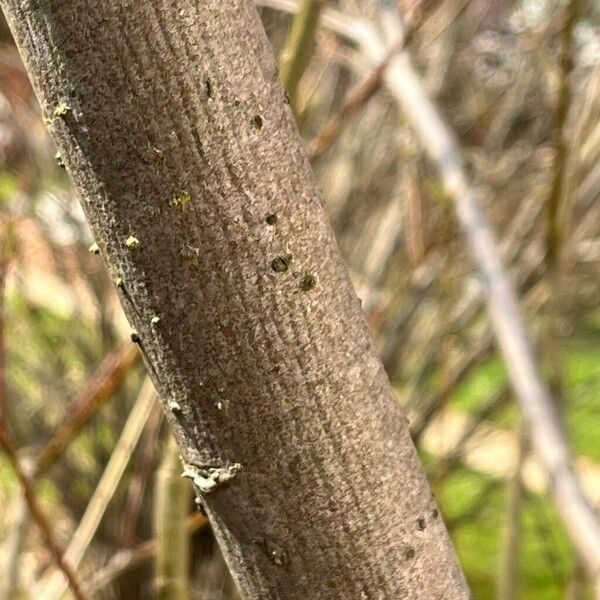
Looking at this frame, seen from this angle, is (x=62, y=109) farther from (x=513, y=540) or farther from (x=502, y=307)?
(x=513, y=540)

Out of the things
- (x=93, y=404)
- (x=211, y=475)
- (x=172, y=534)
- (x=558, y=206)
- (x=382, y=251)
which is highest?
(x=382, y=251)

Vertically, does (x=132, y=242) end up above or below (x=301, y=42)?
below

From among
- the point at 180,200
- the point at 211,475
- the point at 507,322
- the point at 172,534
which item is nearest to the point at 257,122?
the point at 180,200

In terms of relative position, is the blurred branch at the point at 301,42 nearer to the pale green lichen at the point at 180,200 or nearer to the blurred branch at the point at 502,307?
the blurred branch at the point at 502,307

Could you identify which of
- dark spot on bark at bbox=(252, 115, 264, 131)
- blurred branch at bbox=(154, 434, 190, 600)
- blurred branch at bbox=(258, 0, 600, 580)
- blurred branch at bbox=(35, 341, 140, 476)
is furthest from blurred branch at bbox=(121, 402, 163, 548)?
dark spot on bark at bbox=(252, 115, 264, 131)

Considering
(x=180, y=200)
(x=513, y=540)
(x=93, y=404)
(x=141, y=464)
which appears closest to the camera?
(x=180, y=200)

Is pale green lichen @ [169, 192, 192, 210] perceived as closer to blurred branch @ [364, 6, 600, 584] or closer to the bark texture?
the bark texture

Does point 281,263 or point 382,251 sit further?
point 382,251
